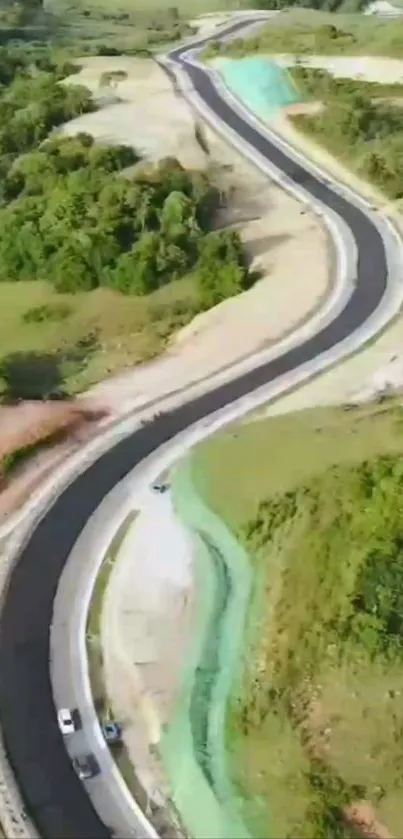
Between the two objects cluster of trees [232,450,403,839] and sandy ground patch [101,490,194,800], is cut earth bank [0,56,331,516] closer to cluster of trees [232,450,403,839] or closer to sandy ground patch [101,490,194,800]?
sandy ground patch [101,490,194,800]

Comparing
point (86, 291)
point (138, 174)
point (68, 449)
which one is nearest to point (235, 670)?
point (68, 449)

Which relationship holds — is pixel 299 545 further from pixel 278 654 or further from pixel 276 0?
pixel 276 0

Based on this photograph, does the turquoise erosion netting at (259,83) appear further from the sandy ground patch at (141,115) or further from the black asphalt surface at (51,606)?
the black asphalt surface at (51,606)

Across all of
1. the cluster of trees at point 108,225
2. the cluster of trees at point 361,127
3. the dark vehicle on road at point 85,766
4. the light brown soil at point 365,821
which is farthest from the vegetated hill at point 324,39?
the light brown soil at point 365,821

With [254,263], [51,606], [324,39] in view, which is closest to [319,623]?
[51,606]

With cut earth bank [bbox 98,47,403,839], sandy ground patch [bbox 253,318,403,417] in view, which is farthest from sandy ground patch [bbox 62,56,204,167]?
cut earth bank [bbox 98,47,403,839]

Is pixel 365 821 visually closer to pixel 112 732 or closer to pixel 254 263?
pixel 112 732
